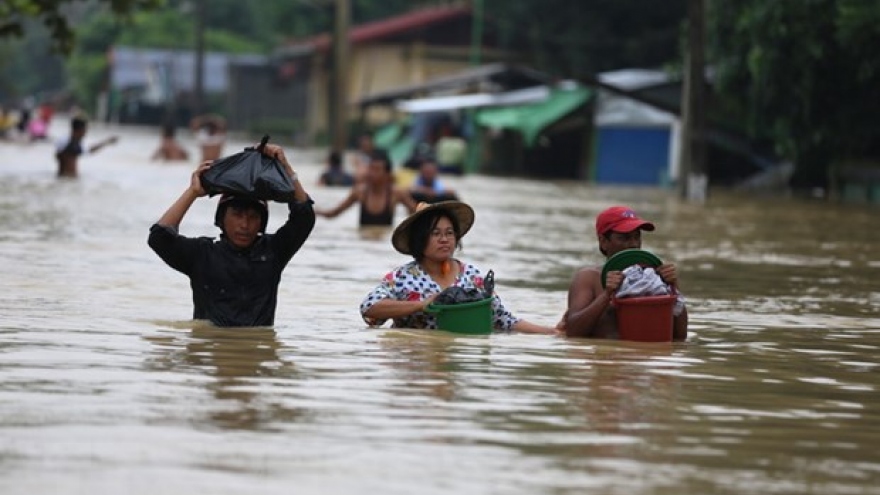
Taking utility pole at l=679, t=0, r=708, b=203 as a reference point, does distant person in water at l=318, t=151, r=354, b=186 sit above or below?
below

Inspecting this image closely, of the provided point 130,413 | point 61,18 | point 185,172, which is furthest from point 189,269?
point 185,172

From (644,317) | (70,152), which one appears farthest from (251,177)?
(70,152)

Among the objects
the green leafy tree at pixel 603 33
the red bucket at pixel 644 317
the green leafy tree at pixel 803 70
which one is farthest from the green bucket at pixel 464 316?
the green leafy tree at pixel 603 33

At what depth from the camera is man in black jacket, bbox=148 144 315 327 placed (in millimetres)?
10844

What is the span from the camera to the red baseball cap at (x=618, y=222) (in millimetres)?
10828

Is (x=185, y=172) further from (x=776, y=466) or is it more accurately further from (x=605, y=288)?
(x=776, y=466)

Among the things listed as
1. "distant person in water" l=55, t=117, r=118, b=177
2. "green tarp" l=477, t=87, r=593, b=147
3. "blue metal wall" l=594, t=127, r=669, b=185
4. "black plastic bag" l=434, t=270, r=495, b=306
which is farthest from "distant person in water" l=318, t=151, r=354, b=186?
Answer: "black plastic bag" l=434, t=270, r=495, b=306

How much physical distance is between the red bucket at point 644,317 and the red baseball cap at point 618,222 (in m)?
0.38

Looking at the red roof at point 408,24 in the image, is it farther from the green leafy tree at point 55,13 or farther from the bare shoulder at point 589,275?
the bare shoulder at point 589,275

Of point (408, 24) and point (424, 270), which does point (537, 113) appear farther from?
point (424, 270)

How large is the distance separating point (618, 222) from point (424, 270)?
3.56 feet

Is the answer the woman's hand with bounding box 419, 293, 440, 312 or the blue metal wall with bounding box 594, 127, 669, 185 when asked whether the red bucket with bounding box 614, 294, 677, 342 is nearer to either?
the woman's hand with bounding box 419, 293, 440, 312

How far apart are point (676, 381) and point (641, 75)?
42727 millimetres

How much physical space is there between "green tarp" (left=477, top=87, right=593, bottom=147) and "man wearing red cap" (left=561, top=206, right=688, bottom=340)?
36928mm
